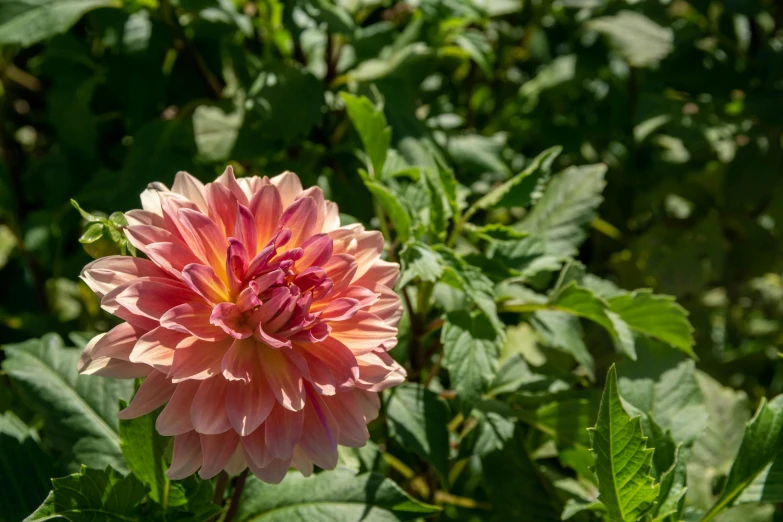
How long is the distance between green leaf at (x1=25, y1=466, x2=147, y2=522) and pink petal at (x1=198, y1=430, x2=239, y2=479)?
0.13 m

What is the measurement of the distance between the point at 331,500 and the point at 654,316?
19.1 inches

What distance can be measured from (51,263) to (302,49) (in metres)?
0.59

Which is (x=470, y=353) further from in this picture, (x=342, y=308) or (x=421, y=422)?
(x=342, y=308)

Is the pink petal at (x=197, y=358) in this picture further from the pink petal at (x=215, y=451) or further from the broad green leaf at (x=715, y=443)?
the broad green leaf at (x=715, y=443)

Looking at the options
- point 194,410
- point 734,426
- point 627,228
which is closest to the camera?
point 194,410

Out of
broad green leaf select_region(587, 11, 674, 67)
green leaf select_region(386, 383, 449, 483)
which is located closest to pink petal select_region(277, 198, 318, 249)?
green leaf select_region(386, 383, 449, 483)

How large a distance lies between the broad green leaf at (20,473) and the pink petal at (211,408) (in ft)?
1.16

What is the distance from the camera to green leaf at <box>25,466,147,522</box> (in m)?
0.72

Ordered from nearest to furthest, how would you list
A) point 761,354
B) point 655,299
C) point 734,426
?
point 655,299 < point 734,426 < point 761,354

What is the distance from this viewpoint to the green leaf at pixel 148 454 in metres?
0.78

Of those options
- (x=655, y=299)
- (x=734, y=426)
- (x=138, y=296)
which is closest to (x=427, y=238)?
(x=655, y=299)

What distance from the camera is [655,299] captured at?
0.98m

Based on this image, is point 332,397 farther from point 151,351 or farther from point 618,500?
point 618,500

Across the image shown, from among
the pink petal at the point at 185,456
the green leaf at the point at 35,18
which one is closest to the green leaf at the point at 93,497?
the pink petal at the point at 185,456
